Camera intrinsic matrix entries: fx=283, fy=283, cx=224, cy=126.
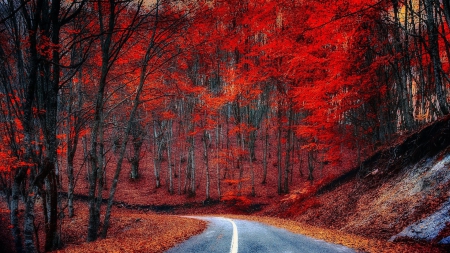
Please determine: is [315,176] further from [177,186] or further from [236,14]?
[236,14]

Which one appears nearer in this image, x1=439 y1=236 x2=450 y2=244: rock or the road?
x1=439 y1=236 x2=450 y2=244: rock

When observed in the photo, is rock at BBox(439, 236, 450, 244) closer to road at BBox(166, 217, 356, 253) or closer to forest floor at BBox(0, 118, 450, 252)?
forest floor at BBox(0, 118, 450, 252)

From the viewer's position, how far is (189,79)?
23.0 m

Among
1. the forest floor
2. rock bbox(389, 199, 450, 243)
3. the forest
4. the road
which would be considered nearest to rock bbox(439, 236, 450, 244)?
rock bbox(389, 199, 450, 243)

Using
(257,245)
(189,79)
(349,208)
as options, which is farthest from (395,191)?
(189,79)

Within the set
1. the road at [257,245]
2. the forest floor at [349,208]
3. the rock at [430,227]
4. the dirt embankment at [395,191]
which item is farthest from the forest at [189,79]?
the rock at [430,227]

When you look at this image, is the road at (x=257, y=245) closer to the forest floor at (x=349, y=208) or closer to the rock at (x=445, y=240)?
the forest floor at (x=349, y=208)

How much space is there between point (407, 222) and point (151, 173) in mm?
27336

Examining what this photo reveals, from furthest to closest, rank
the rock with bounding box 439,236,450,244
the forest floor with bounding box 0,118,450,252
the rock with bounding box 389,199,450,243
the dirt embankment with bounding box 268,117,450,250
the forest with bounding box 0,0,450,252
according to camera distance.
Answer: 1. the forest with bounding box 0,0,450,252
2. the dirt embankment with bounding box 268,117,450,250
3. the forest floor with bounding box 0,118,450,252
4. the rock with bounding box 389,199,450,243
5. the rock with bounding box 439,236,450,244

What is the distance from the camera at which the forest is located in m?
9.94

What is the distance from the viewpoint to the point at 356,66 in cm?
1458

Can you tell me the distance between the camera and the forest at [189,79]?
9.94m

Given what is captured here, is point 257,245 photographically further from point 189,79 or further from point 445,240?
point 189,79

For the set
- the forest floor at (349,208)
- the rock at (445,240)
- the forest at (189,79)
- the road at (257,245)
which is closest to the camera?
the rock at (445,240)
